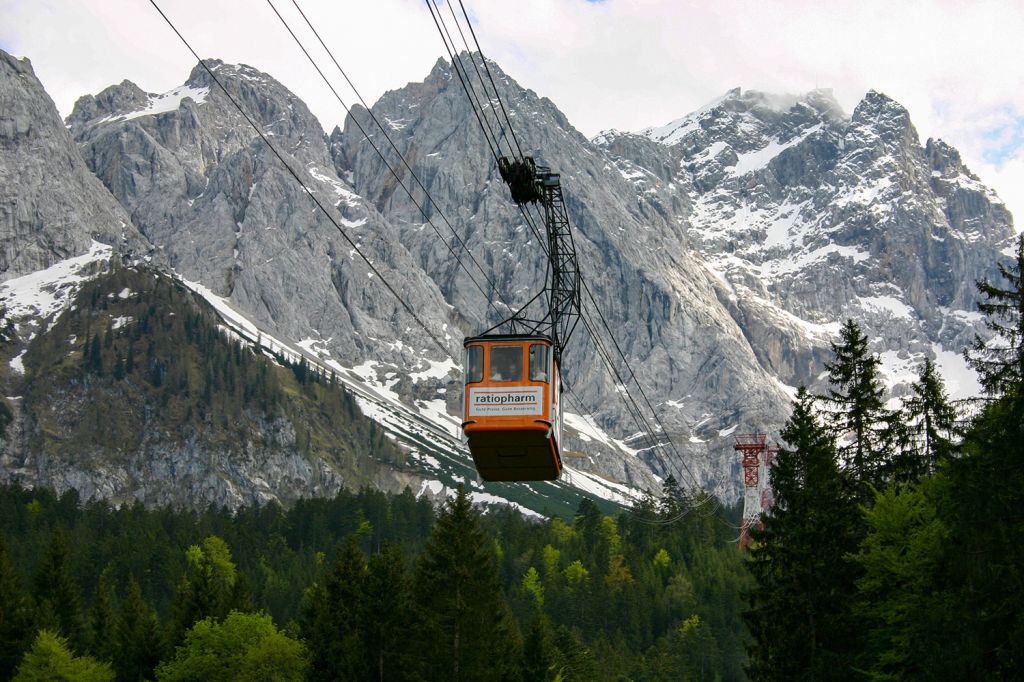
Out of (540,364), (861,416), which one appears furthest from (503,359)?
(861,416)

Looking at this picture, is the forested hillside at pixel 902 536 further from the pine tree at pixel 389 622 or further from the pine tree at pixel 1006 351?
the pine tree at pixel 389 622

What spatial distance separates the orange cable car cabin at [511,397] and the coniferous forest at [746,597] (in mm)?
12421

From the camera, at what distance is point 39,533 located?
168m

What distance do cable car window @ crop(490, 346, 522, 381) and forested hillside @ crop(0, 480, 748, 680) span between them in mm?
29083

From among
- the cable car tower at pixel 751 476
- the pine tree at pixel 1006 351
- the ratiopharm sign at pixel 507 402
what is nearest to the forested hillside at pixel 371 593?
the cable car tower at pixel 751 476

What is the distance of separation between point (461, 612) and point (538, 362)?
31211 millimetres

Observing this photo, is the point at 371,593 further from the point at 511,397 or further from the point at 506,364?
the point at 511,397

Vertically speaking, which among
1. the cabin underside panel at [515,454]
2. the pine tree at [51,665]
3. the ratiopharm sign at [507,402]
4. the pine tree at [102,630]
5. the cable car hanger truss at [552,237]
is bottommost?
the pine tree at [51,665]

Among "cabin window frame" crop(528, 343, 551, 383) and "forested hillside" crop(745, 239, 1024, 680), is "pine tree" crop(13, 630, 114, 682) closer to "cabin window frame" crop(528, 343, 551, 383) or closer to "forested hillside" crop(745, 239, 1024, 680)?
"forested hillside" crop(745, 239, 1024, 680)

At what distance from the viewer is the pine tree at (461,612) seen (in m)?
68.8

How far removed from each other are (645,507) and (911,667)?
13557 centimetres

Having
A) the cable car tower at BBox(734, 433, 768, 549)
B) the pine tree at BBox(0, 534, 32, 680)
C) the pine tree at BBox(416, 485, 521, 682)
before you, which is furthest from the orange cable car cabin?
the cable car tower at BBox(734, 433, 768, 549)

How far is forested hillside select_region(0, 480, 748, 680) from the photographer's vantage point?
232 feet

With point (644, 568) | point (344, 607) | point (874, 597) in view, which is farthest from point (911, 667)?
point (644, 568)
